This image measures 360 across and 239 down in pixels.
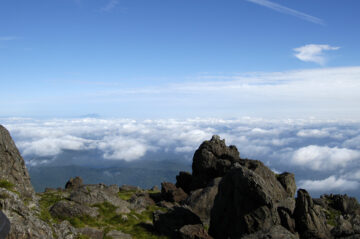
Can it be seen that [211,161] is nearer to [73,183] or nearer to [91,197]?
[91,197]

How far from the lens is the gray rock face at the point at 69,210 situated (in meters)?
42.9

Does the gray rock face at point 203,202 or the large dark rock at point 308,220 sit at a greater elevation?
the large dark rock at point 308,220

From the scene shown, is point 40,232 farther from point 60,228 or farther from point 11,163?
point 11,163

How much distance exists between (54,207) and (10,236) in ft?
86.4

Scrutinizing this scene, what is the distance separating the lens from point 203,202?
57.3 metres

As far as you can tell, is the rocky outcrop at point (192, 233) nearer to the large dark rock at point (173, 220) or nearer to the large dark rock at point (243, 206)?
the large dark rock at point (173, 220)

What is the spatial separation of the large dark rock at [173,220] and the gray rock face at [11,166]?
1940 cm

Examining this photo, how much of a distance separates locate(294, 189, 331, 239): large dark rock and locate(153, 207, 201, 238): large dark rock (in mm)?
15893

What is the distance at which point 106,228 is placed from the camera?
134 feet

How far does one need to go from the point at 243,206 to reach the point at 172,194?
40.0 meters

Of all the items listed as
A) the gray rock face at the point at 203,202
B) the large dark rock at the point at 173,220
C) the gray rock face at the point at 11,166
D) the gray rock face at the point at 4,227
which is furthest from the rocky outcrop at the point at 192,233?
the gray rock face at the point at 4,227

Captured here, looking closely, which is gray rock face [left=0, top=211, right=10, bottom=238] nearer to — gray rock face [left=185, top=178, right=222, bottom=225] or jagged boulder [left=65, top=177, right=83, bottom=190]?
gray rock face [left=185, top=178, right=222, bottom=225]

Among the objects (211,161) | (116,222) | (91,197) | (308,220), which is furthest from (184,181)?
(308,220)

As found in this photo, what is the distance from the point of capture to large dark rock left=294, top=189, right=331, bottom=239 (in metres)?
40.0
